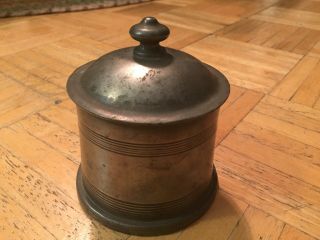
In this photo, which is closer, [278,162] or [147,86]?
[147,86]

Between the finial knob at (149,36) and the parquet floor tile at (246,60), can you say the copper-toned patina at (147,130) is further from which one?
the parquet floor tile at (246,60)

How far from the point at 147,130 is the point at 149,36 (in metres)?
0.19

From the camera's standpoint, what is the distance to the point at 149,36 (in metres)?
0.68

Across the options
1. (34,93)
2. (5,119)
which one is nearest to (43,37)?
(34,93)

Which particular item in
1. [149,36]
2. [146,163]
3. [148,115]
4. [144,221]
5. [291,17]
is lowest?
[291,17]

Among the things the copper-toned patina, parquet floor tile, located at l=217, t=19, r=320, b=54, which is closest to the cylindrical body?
the copper-toned patina

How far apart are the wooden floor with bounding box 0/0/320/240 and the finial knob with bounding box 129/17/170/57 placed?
0.43 meters

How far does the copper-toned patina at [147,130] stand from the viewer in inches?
26.3

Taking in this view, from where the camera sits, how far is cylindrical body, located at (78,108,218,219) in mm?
693

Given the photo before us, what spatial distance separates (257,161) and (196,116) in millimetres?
497

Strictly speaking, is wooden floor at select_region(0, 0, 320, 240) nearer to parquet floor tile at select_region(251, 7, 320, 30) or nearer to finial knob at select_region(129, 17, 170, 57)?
parquet floor tile at select_region(251, 7, 320, 30)

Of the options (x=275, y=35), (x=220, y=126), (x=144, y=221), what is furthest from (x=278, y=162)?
(x=275, y=35)

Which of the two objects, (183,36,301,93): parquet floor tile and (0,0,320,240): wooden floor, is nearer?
(0,0,320,240): wooden floor

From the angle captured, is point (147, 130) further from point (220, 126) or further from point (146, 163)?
point (220, 126)
